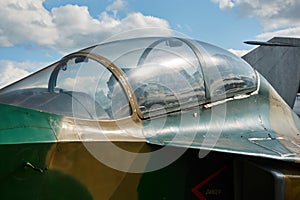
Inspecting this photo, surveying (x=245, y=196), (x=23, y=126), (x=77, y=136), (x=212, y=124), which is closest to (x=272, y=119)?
(x=212, y=124)

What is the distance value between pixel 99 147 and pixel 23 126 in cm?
55

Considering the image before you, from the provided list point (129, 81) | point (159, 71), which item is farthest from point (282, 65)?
point (129, 81)

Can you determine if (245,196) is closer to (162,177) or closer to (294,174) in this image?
(294,174)

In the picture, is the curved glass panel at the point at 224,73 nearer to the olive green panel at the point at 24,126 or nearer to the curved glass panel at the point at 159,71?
the curved glass panel at the point at 159,71

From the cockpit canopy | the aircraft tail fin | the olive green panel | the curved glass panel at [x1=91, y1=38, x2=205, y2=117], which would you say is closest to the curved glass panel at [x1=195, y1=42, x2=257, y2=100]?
the cockpit canopy

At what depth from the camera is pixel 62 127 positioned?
273 centimetres

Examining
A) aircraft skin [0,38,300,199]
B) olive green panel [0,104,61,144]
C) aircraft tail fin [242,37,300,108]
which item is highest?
olive green panel [0,104,61,144]

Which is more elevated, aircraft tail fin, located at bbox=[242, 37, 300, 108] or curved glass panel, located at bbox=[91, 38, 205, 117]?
curved glass panel, located at bbox=[91, 38, 205, 117]

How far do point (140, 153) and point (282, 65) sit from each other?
10.9m

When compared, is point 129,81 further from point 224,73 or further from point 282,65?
point 282,65

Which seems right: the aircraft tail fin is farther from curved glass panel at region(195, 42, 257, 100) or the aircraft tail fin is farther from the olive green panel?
the olive green panel

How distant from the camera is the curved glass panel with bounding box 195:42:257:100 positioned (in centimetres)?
394

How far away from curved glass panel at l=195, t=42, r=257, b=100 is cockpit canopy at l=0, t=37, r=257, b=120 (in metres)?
0.01

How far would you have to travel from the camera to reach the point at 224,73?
13.6 feet
